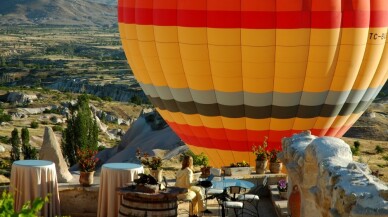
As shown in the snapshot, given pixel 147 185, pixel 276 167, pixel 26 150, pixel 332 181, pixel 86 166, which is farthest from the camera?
pixel 26 150

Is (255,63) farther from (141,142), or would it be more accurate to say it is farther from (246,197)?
(141,142)

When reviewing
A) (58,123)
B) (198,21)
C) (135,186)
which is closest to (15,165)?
(135,186)

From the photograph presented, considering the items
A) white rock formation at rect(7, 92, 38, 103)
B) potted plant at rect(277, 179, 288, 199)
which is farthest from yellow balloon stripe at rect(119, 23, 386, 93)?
white rock formation at rect(7, 92, 38, 103)

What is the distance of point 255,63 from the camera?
15.3m

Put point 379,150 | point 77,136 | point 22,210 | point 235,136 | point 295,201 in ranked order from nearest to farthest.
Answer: point 22,210, point 295,201, point 235,136, point 379,150, point 77,136

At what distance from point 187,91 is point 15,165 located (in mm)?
6291

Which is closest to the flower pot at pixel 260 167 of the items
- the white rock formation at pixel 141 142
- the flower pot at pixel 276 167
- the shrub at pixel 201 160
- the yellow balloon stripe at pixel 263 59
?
the flower pot at pixel 276 167

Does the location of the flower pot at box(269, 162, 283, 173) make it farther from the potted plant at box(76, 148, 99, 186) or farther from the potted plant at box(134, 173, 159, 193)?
the potted plant at box(134, 173, 159, 193)

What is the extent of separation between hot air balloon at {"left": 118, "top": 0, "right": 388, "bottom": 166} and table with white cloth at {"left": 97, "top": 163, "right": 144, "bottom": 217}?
17.1 feet

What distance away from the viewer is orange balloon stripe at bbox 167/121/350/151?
Answer: 54.7 feet

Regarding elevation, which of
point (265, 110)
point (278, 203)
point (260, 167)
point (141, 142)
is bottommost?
point (278, 203)

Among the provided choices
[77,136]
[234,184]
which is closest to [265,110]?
[234,184]

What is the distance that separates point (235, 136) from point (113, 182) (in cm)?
640

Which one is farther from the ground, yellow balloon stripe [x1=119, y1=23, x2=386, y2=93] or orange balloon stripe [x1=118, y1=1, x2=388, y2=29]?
orange balloon stripe [x1=118, y1=1, x2=388, y2=29]
